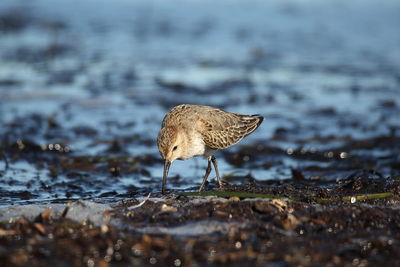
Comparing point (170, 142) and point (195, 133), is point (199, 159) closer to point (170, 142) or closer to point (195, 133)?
point (195, 133)

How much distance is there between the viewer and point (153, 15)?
22.1 meters

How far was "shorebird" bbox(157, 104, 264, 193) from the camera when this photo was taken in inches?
262

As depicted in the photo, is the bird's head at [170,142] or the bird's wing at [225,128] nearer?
the bird's head at [170,142]

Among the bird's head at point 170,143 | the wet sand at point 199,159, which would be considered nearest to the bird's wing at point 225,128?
the bird's head at point 170,143

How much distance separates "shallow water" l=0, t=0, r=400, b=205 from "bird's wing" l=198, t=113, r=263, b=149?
851 millimetres

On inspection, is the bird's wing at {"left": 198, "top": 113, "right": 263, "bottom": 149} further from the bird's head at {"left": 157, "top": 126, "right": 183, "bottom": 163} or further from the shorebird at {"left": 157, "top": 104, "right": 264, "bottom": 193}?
the bird's head at {"left": 157, "top": 126, "right": 183, "bottom": 163}

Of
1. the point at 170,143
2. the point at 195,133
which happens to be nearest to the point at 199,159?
the point at 195,133

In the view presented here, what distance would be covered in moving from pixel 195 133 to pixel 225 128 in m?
0.47

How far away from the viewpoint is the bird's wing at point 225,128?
7.01 metres

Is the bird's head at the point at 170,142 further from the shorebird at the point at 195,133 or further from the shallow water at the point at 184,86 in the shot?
the shallow water at the point at 184,86

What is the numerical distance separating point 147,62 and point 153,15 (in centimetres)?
665

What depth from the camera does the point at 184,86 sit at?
13.4 metres

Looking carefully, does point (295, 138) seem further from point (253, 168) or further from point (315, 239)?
point (315, 239)

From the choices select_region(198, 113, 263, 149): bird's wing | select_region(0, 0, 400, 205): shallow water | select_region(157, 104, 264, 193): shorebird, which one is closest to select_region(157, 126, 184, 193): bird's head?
select_region(157, 104, 264, 193): shorebird
